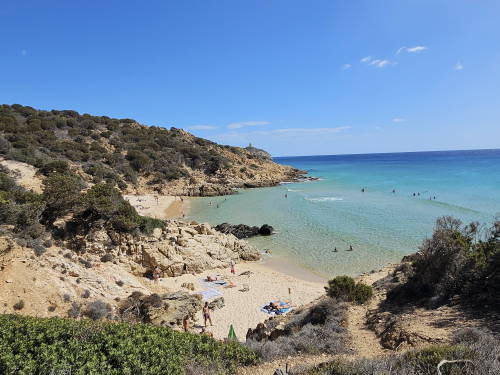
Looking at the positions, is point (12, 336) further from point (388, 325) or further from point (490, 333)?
point (490, 333)

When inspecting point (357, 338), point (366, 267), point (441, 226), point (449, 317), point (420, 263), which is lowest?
point (366, 267)

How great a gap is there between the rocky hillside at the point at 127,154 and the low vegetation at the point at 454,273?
24.6 metres

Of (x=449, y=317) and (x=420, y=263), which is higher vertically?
(x=420, y=263)

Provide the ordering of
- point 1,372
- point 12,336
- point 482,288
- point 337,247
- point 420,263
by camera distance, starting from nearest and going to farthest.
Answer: point 1,372
point 12,336
point 482,288
point 420,263
point 337,247

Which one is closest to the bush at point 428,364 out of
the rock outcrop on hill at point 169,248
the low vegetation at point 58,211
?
the low vegetation at point 58,211

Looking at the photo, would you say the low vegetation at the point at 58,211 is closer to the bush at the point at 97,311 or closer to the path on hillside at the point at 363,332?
the bush at the point at 97,311

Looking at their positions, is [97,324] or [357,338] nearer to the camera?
[97,324]

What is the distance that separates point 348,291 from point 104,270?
→ 979cm

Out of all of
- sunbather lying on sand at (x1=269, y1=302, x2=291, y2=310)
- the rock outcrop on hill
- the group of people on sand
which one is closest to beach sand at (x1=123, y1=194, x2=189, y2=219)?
the rock outcrop on hill

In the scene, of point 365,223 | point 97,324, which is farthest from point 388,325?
point 365,223

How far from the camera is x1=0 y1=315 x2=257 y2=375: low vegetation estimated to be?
472cm

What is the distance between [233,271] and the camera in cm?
1775

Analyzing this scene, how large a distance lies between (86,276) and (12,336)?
654cm

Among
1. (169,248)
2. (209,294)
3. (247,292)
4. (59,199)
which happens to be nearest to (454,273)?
(247,292)
